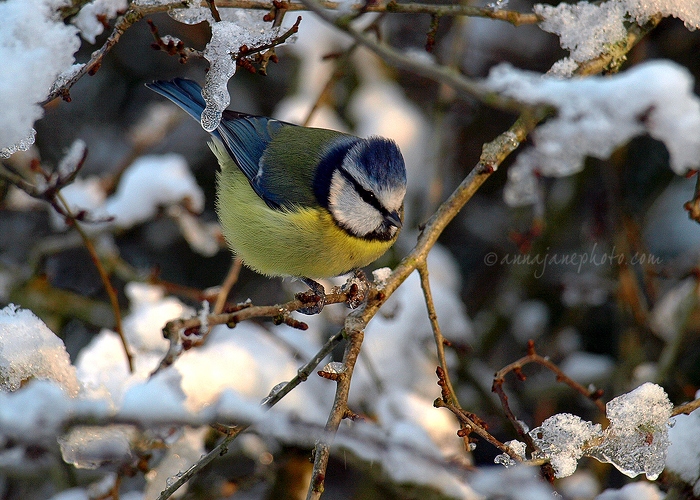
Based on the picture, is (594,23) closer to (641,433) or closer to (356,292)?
(356,292)

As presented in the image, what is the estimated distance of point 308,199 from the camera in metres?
2.50

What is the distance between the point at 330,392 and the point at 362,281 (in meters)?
1.15

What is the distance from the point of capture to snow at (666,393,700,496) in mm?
1799

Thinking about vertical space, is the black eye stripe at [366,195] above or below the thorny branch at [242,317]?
above

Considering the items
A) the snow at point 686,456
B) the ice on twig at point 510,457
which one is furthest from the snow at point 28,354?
the snow at point 686,456

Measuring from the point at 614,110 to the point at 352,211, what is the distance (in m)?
1.10

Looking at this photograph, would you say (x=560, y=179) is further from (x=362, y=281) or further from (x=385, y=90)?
(x=362, y=281)

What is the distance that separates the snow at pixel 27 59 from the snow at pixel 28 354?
0.44 metres

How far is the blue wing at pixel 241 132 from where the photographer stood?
2.66 m

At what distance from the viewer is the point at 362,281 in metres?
2.22

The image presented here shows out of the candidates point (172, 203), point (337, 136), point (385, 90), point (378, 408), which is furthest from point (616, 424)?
point (385, 90)

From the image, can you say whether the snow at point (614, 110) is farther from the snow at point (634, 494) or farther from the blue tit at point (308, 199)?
the snow at point (634, 494)

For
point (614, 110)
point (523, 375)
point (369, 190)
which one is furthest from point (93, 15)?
point (523, 375)

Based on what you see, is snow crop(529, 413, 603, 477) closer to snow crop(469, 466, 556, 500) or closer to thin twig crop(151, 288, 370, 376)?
snow crop(469, 466, 556, 500)
